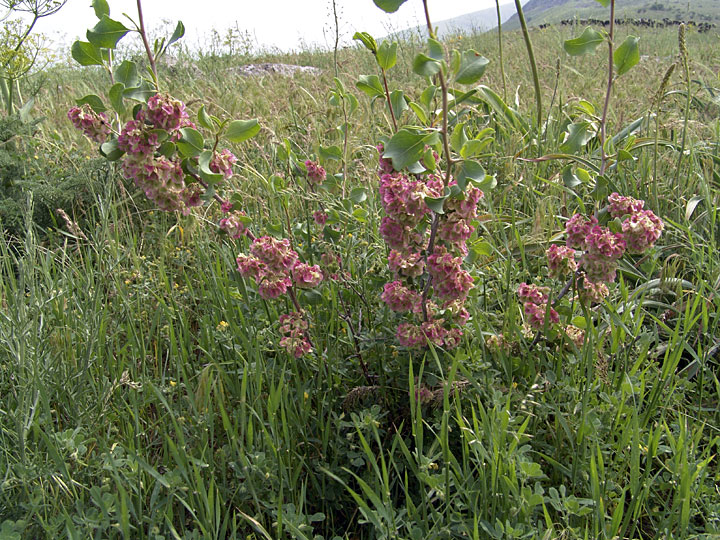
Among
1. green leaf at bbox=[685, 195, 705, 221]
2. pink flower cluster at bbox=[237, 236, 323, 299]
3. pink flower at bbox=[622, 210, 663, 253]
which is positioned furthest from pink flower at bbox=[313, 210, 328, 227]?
green leaf at bbox=[685, 195, 705, 221]

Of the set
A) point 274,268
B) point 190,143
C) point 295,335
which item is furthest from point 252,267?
point 190,143

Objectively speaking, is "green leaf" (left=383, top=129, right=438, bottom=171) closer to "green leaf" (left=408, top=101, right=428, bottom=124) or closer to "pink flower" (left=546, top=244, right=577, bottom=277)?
"green leaf" (left=408, top=101, right=428, bottom=124)

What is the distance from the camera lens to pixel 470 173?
3.60 feet

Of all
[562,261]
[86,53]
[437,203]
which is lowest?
[562,261]

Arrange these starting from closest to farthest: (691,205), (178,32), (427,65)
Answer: (427,65)
(178,32)
(691,205)

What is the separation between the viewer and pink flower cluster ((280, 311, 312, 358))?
1.36 meters

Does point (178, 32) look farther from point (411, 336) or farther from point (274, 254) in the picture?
point (411, 336)

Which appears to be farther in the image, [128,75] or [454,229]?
[128,75]

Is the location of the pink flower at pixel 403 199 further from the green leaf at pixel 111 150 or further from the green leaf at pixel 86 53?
the green leaf at pixel 86 53

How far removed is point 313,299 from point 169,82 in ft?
15.6

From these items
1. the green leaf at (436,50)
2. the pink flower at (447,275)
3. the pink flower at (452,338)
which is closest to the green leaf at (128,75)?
the green leaf at (436,50)

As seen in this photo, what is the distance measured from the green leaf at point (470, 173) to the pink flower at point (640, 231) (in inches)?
15.2

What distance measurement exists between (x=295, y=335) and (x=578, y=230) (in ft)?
2.42

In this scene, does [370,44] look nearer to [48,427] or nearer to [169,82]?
[48,427]
